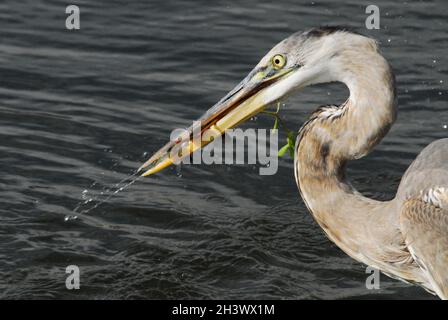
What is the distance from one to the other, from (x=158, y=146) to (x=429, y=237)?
13.4ft

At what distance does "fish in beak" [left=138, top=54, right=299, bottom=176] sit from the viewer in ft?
22.2

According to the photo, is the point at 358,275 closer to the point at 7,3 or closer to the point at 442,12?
the point at 442,12

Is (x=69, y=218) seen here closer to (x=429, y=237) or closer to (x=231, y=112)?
(x=231, y=112)

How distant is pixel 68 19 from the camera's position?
41.5 feet

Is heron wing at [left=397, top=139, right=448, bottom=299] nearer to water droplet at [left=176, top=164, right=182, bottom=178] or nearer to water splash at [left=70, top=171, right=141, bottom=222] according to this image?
water splash at [left=70, top=171, right=141, bottom=222]

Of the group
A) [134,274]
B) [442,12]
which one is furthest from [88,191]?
[442,12]

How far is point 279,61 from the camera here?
6.74 meters

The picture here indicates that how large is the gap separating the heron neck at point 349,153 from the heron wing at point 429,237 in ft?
0.59

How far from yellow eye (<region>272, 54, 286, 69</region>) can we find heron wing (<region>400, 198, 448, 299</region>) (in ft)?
3.81

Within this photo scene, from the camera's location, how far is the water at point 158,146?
27.3ft

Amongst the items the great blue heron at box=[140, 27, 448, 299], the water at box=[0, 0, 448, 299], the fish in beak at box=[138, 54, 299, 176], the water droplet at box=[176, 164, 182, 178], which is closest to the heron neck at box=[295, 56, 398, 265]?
the great blue heron at box=[140, 27, 448, 299]

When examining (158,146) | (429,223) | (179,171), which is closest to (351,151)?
(429,223)
